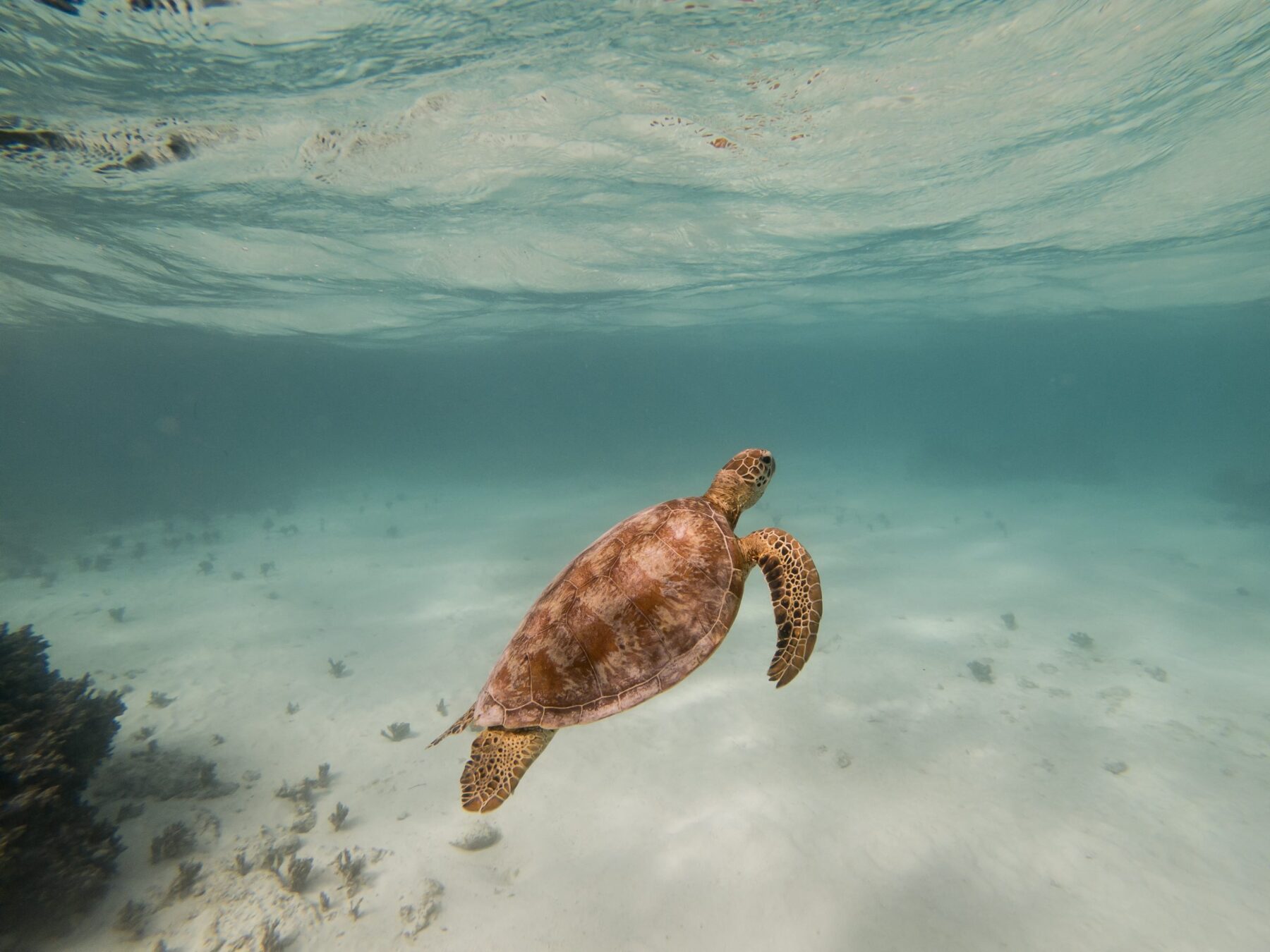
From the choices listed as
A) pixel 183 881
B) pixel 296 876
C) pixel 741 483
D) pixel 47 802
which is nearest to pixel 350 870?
pixel 296 876

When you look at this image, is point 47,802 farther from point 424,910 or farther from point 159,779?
point 424,910

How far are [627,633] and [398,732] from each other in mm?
6947

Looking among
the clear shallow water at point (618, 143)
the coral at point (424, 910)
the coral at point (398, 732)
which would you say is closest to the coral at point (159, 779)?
the coral at point (398, 732)

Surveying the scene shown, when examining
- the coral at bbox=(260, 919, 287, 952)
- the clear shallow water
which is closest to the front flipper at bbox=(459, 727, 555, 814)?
the coral at bbox=(260, 919, 287, 952)

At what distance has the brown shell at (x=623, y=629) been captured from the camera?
135 inches

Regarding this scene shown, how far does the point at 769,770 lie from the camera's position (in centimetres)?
728

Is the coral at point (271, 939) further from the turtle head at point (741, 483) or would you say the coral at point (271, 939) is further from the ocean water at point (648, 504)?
the turtle head at point (741, 483)

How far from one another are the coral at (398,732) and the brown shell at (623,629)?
5946mm

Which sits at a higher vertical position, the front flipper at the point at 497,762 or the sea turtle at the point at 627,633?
the sea turtle at the point at 627,633

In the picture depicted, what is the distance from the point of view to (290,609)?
46.5 ft

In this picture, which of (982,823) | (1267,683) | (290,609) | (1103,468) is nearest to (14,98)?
(290,609)

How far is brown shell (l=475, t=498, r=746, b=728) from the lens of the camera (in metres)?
3.43

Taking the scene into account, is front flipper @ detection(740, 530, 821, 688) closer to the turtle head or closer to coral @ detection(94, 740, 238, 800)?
the turtle head

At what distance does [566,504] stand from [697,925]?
23456 millimetres
